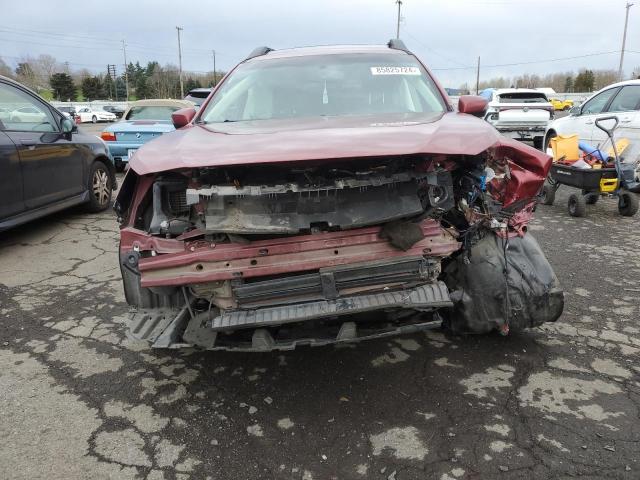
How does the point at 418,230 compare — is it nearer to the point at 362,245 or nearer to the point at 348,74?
the point at 362,245

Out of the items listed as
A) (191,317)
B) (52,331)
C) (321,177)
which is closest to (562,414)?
(321,177)

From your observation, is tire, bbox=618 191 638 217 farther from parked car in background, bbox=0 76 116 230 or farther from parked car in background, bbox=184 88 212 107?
parked car in background, bbox=184 88 212 107

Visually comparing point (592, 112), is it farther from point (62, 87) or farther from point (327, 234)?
point (62, 87)

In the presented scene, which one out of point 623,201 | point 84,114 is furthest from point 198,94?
point 84,114

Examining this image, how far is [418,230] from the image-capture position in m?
2.63

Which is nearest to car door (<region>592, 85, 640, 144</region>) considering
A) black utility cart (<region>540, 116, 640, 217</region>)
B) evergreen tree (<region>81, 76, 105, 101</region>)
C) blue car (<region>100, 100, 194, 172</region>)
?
black utility cart (<region>540, 116, 640, 217</region>)

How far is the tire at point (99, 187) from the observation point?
7168 millimetres

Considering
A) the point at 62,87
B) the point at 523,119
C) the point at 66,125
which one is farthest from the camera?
the point at 62,87

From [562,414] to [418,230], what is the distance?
117 cm

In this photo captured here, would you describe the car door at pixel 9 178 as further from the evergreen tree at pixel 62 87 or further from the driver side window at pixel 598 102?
the evergreen tree at pixel 62 87

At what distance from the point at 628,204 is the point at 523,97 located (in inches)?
362

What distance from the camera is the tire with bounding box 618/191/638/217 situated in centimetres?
686

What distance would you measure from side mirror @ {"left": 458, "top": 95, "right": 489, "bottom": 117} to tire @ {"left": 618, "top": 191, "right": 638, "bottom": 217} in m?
4.19

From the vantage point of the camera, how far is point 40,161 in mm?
5793
